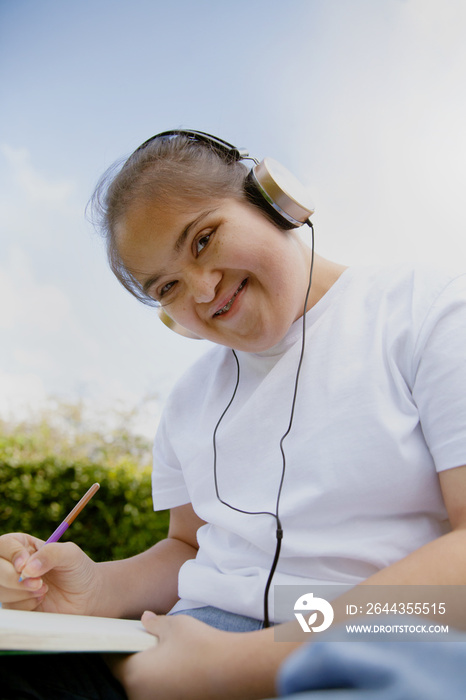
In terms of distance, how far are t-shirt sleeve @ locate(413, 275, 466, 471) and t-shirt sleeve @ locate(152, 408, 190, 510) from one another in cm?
71

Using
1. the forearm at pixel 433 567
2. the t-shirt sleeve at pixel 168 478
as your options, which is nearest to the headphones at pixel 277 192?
the t-shirt sleeve at pixel 168 478

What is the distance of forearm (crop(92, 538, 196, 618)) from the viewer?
1161 millimetres

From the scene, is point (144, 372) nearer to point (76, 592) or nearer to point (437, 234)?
point (437, 234)

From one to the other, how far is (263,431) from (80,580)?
511mm

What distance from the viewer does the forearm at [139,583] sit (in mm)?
1161

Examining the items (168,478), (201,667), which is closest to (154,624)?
(201,667)

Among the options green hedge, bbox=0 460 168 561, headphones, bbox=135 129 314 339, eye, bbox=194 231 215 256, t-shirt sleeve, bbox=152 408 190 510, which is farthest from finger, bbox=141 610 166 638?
green hedge, bbox=0 460 168 561

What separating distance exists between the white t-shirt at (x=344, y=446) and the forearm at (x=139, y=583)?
171 millimetres

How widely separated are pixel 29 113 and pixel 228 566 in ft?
20.9

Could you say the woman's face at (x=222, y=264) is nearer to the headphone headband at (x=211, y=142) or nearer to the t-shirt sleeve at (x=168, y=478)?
the headphone headband at (x=211, y=142)

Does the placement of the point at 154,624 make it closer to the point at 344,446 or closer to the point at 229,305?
the point at 344,446

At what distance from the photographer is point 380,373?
97 centimetres

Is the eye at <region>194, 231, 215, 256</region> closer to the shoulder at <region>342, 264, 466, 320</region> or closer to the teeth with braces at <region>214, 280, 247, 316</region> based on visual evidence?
the teeth with braces at <region>214, 280, 247, 316</region>

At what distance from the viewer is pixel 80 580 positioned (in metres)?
1.12
